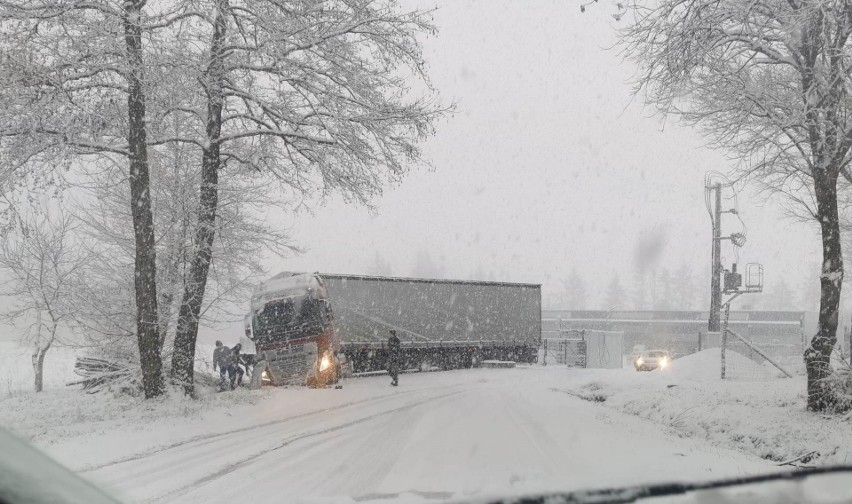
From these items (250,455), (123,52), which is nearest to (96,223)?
(123,52)

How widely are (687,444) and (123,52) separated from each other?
11784 mm

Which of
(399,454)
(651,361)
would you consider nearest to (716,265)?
(651,361)

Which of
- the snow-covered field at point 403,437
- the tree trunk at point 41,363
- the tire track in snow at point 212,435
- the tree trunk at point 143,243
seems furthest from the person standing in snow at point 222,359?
the tree trunk at point 41,363

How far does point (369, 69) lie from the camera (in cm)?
1377

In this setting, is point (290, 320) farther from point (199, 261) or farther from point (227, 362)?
point (199, 261)

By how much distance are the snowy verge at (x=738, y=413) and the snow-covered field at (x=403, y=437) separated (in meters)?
0.04

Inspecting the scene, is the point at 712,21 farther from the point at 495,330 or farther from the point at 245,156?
the point at 495,330

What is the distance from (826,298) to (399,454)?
8.87 metres

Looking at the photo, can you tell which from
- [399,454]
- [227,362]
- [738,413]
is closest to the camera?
[399,454]

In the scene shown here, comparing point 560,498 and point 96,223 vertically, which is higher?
point 96,223

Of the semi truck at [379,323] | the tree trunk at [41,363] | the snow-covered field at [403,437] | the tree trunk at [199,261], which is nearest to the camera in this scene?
the snow-covered field at [403,437]

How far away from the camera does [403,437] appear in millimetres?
10039

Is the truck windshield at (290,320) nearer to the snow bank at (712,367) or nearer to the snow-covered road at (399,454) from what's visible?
the snow-covered road at (399,454)

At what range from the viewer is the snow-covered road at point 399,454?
21.3 feet
